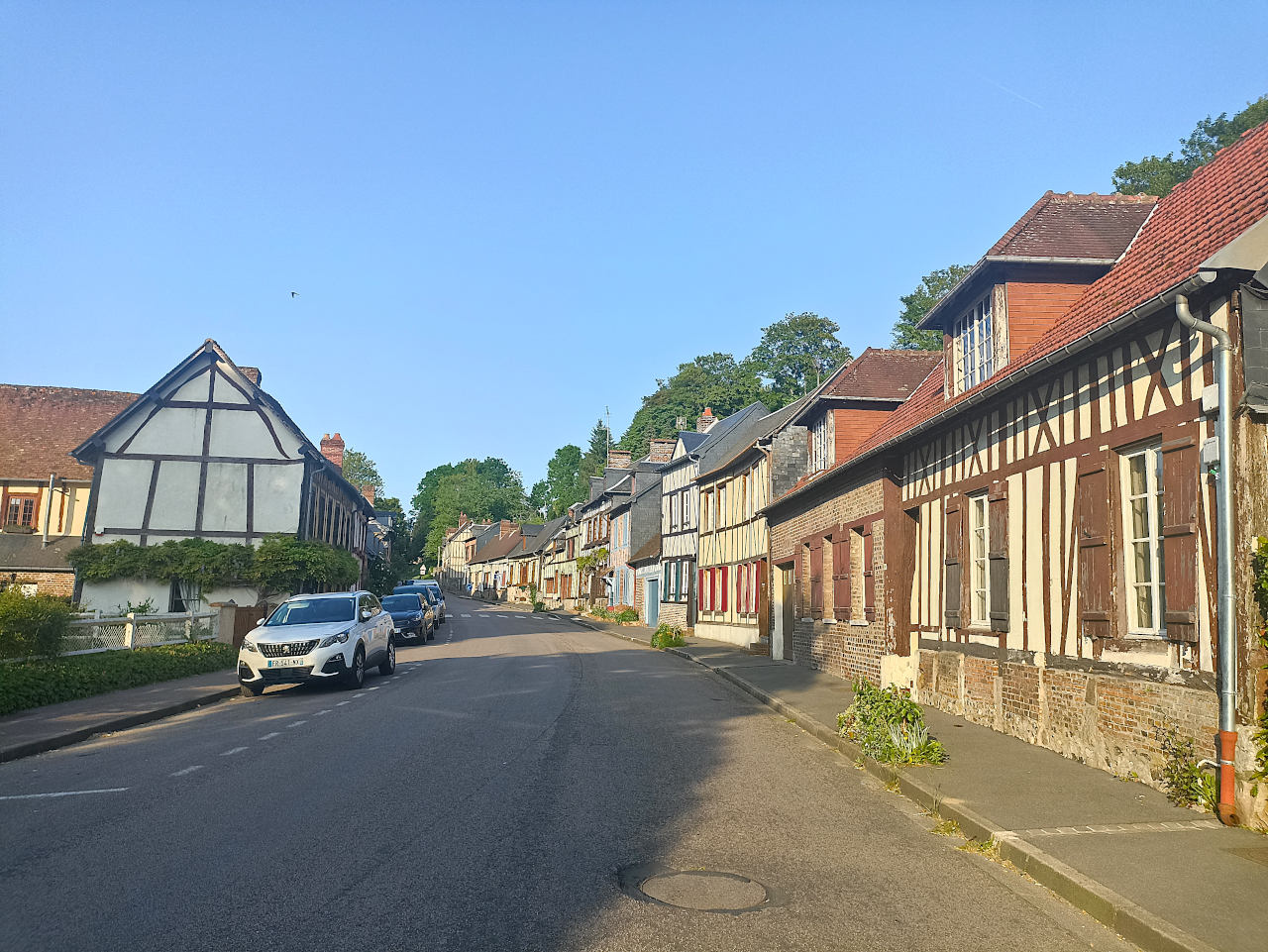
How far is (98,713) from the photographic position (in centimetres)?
1248

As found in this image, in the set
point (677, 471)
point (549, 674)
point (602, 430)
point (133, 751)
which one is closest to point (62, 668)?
point (133, 751)

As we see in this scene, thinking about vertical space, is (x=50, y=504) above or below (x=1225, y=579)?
above

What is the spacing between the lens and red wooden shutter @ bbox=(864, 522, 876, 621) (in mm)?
15461

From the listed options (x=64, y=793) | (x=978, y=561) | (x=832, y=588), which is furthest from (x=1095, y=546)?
(x=64, y=793)

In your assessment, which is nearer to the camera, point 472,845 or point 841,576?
point 472,845

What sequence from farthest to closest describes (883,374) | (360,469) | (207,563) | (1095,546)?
(360,469), (207,563), (883,374), (1095,546)

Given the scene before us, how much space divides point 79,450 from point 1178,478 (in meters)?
29.8

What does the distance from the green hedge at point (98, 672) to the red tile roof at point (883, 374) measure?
13708mm

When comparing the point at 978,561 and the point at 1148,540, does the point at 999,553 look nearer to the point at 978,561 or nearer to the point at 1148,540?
the point at 978,561

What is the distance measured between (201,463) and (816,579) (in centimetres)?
2022

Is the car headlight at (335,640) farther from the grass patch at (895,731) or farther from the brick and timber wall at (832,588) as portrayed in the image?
→ the grass patch at (895,731)

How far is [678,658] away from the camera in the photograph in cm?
2473

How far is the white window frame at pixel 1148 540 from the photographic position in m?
8.21

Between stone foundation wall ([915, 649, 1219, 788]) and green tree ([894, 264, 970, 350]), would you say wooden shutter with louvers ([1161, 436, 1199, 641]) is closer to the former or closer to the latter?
stone foundation wall ([915, 649, 1219, 788])
